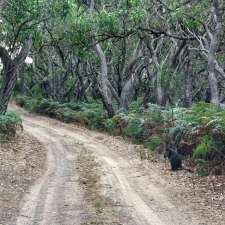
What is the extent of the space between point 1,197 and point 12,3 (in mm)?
8909

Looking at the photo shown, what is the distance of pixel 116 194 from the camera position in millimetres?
12203

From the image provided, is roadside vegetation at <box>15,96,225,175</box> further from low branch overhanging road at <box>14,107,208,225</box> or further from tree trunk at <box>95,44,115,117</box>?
low branch overhanging road at <box>14,107,208,225</box>

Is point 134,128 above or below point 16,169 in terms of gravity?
above

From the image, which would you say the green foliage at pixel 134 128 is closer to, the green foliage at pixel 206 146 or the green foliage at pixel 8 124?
the green foliage at pixel 8 124

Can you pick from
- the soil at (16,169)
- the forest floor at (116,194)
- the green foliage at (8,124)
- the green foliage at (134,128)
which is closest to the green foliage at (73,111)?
the green foliage at (134,128)

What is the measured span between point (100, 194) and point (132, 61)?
17250 millimetres

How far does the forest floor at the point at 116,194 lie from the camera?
10141 mm

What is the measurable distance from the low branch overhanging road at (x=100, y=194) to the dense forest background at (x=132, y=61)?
1.98 m

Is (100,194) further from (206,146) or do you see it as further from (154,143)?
(154,143)

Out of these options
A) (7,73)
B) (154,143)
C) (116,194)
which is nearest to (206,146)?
(116,194)

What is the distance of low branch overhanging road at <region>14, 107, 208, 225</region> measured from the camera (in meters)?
10.1

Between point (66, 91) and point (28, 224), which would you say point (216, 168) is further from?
point (66, 91)

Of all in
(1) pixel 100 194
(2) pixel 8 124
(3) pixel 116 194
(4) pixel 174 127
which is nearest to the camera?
(1) pixel 100 194

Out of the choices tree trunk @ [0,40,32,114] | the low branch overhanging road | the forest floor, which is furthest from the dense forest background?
the low branch overhanging road
